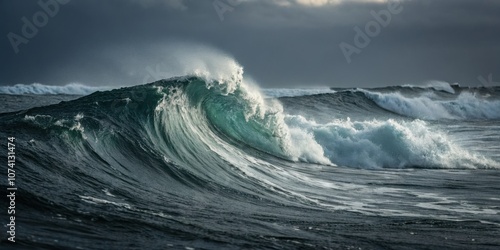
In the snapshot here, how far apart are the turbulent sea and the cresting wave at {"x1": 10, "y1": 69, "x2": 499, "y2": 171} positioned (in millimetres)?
48

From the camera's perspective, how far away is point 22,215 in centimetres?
665

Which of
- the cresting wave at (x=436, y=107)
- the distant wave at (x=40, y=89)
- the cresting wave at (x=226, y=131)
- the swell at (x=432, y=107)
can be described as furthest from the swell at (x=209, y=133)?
the distant wave at (x=40, y=89)

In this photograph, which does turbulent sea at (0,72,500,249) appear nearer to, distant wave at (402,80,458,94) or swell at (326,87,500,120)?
swell at (326,87,500,120)

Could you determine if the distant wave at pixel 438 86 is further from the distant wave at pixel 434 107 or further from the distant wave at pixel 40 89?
the distant wave at pixel 40 89

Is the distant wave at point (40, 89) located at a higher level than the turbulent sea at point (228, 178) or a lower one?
higher

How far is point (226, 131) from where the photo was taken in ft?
59.0

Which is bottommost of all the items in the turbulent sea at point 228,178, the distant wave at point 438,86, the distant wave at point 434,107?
the turbulent sea at point 228,178

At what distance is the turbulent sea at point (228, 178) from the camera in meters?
7.09

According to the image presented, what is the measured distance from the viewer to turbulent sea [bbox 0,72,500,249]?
7.09m

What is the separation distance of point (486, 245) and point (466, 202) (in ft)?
12.3

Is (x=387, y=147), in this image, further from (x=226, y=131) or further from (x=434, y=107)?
(x=434, y=107)

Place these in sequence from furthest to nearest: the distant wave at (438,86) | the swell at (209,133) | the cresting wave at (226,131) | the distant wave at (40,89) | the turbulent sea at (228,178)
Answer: the distant wave at (438,86) → the distant wave at (40,89) → the cresting wave at (226,131) → the swell at (209,133) → the turbulent sea at (228,178)

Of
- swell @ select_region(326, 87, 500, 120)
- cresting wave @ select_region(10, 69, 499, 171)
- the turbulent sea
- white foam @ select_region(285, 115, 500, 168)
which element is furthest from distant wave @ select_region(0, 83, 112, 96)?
white foam @ select_region(285, 115, 500, 168)

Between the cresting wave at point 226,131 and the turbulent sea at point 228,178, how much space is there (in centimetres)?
5
